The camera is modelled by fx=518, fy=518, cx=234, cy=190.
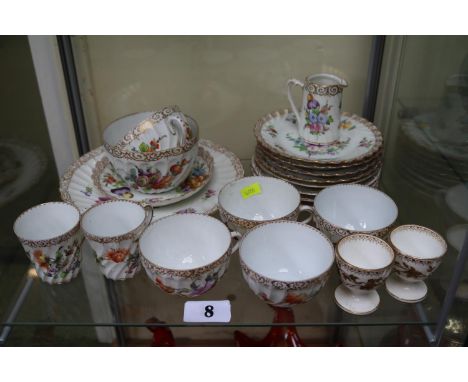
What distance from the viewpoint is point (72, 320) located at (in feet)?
2.42

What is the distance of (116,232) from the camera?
78 cm

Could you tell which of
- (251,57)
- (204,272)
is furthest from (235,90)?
(204,272)

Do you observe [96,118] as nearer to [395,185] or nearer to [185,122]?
[185,122]

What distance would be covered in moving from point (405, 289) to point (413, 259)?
2.6 inches

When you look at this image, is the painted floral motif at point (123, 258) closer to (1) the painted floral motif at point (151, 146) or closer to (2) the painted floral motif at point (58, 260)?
(2) the painted floral motif at point (58, 260)

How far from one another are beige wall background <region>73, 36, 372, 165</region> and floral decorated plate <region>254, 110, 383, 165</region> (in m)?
0.07

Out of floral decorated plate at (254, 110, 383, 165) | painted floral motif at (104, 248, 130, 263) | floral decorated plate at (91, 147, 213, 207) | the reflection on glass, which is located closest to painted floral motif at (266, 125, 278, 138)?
floral decorated plate at (254, 110, 383, 165)

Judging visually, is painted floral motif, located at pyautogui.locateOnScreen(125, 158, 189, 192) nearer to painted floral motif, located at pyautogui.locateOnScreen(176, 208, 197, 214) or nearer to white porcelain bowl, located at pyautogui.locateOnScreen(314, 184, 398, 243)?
painted floral motif, located at pyautogui.locateOnScreen(176, 208, 197, 214)

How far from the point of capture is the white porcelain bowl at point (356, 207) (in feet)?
2.66

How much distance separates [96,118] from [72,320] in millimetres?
408

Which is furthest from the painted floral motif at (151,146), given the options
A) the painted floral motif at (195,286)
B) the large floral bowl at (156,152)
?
the painted floral motif at (195,286)

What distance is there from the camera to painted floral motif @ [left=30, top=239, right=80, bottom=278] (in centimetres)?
72

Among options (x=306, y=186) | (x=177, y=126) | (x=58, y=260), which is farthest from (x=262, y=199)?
(x=58, y=260)

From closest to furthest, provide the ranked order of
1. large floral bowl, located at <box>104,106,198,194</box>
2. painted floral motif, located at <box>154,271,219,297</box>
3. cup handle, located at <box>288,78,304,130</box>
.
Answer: painted floral motif, located at <box>154,271,219,297</box> → large floral bowl, located at <box>104,106,198,194</box> → cup handle, located at <box>288,78,304,130</box>
